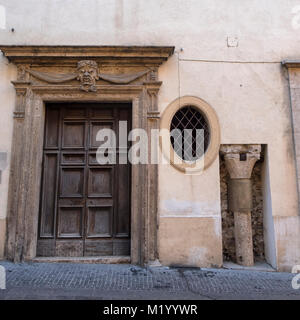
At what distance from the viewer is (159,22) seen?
4875 millimetres

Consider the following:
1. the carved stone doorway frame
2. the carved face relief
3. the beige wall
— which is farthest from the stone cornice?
the beige wall

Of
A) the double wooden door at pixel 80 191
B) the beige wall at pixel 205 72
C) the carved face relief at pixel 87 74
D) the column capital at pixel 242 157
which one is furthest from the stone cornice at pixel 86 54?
the column capital at pixel 242 157

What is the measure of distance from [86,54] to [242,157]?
320cm

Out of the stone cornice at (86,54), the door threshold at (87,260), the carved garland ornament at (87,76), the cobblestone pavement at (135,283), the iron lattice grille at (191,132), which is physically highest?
the stone cornice at (86,54)

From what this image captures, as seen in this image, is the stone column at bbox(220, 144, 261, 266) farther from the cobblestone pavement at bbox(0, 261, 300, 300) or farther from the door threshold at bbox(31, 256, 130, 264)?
the door threshold at bbox(31, 256, 130, 264)

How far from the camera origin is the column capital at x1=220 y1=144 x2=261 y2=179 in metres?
4.57

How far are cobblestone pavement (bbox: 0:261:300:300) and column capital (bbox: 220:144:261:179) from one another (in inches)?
62.6

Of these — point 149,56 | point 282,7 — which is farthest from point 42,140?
point 282,7

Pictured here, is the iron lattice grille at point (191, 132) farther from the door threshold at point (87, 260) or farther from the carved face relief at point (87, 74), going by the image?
the door threshold at point (87, 260)

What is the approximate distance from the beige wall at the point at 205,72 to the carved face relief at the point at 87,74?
0.51 metres

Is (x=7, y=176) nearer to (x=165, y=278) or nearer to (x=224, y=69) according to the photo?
(x=165, y=278)

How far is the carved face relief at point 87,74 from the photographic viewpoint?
181 inches

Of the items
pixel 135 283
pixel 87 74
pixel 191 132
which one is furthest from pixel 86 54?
pixel 135 283

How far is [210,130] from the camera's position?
461 cm
